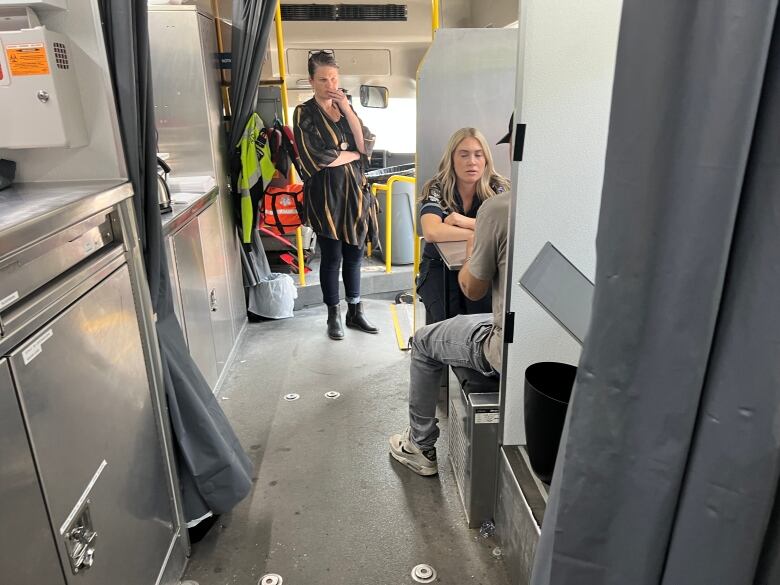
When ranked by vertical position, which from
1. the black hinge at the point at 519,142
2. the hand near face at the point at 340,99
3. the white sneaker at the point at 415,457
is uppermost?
the hand near face at the point at 340,99

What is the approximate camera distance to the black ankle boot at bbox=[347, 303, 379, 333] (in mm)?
3676

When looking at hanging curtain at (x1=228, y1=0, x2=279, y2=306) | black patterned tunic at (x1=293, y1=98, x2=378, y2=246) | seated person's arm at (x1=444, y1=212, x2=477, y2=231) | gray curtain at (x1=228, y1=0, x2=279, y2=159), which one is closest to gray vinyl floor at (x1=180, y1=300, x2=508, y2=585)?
black patterned tunic at (x1=293, y1=98, x2=378, y2=246)

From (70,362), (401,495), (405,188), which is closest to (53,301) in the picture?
(70,362)

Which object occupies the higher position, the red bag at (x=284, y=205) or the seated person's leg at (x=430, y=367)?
the red bag at (x=284, y=205)

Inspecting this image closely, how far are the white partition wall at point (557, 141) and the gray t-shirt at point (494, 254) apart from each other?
4.1 inches

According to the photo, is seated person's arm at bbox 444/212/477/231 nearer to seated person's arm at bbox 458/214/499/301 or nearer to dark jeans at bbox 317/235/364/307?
seated person's arm at bbox 458/214/499/301

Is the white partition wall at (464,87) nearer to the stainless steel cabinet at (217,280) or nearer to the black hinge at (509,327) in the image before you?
the stainless steel cabinet at (217,280)

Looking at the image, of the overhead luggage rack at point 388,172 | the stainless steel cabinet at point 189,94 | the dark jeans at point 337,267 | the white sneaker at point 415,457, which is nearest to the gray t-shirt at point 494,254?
the white sneaker at point 415,457

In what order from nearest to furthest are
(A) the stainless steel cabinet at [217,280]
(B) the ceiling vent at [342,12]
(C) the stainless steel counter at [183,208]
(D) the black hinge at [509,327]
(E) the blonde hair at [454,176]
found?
(D) the black hinge at [509,327], (C) the stainless steel counter at [183,208], (E) the blonde hair at [454,176], (A) the stainless steel cabinet at [217,280], (B) the ceiling vent at [342,12]

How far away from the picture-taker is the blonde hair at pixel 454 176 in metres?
2.67

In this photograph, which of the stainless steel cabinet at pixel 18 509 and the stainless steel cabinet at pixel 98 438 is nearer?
the stainless steel cabinet at pixel 18 509

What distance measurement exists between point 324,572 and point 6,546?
104 cm

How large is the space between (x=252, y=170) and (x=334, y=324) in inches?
42.0

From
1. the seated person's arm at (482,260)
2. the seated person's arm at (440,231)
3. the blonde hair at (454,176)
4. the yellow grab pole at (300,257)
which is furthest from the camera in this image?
the yellow grab pole at (300,257)
